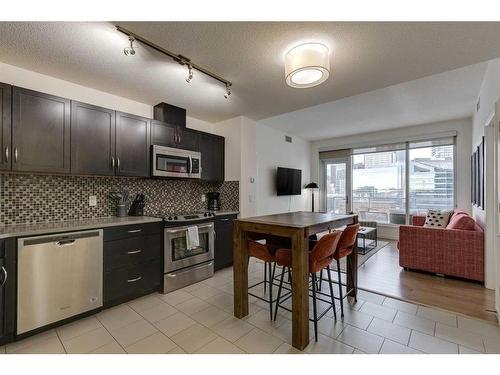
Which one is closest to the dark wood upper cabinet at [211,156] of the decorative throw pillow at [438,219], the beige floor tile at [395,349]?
the beige floor tile at [395,349]

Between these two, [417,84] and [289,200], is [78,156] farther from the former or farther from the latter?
[289,200]

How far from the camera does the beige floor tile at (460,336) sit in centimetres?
182

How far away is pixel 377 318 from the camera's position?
2213 millimetres

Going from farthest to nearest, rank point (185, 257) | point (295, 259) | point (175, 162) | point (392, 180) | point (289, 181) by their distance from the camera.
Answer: point (289, 181) < point (392, 180) < point (175, 162) < point (185, 257) < point (295, 259)

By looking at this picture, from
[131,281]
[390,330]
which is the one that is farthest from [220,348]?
[390,330]

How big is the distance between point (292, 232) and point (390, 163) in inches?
205

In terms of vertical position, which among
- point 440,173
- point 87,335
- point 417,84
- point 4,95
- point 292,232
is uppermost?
point 417,84

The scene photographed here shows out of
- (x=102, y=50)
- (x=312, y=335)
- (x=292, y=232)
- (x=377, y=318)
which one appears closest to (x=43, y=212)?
(x=102, y=50)

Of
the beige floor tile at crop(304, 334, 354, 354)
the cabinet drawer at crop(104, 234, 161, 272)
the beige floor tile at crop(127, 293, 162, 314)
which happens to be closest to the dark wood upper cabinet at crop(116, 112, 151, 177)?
the cabinet drawer at crop(104, 234, 161, 272)

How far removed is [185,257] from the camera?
3.06 m

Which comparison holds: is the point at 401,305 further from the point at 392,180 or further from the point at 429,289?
the point at 392,180

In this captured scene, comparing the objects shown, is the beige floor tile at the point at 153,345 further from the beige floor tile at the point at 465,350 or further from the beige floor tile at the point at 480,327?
the beige floor tile at the point at 480,327

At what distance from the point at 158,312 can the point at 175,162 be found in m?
1.86

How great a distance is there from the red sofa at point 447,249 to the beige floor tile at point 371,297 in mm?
1165
